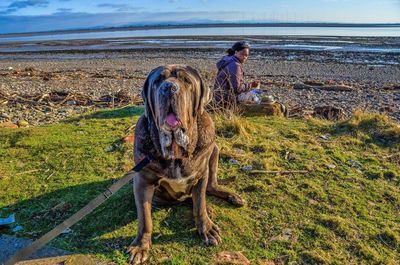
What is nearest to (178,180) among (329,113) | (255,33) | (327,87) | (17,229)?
(17,229)

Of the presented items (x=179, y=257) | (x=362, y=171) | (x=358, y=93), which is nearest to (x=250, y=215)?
(x=179, y=257)

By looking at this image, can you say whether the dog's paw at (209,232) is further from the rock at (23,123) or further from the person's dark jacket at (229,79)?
the rock at (23,123)

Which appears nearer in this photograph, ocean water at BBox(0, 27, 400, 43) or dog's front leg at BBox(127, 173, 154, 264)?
dog's front leg at BBox(127, 173, 154, 264)

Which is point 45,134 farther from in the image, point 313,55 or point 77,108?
point 313,55

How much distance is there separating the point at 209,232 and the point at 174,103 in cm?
174

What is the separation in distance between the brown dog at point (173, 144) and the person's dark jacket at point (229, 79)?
5.34 m

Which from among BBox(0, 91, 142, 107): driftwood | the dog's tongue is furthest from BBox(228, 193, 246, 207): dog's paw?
BBox(0, 91, 142, 107): driftwood

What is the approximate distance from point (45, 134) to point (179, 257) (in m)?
4.66

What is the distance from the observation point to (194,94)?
3.28 meters

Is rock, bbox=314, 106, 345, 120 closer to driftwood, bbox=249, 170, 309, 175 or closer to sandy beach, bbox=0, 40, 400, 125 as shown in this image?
sandy beach, bbox=0, 40, 400, 125

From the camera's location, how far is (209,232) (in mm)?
4090

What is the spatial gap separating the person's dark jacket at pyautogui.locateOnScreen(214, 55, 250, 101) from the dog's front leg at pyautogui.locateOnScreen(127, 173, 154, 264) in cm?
572

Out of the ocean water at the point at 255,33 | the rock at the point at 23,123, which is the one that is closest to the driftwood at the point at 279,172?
the rock at the point at 23,123

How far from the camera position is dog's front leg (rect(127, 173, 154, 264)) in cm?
375
